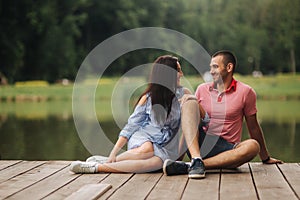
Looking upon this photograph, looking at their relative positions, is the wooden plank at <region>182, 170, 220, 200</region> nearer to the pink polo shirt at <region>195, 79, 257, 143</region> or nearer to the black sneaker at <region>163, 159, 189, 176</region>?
the black sneaker at <region>163, 159, 189, 176</region>

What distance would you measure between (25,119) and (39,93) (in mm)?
9394

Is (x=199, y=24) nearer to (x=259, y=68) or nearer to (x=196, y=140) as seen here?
(x=259, y=68)

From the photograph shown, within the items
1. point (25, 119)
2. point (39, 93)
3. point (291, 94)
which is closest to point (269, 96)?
point (291, 94)

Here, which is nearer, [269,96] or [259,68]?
[269,96]

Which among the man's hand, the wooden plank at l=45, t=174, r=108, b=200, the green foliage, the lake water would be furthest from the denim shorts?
the green foliage

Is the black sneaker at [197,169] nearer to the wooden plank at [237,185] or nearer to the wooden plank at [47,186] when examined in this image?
the wooden plank at [237,185]

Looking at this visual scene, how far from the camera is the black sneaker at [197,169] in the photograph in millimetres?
3062

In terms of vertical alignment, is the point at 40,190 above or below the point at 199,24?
below

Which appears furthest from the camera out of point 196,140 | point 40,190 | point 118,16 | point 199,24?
point 199,24

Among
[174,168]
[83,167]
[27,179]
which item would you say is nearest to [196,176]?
[174,168]

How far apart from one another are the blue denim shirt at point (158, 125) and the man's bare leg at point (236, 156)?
0.24 m

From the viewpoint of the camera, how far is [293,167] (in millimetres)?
3443

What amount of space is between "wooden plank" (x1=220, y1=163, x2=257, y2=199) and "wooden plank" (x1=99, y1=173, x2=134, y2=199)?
0.46m

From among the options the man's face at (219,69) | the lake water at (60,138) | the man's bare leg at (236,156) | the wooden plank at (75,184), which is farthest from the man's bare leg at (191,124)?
the lake water at (60,138)
